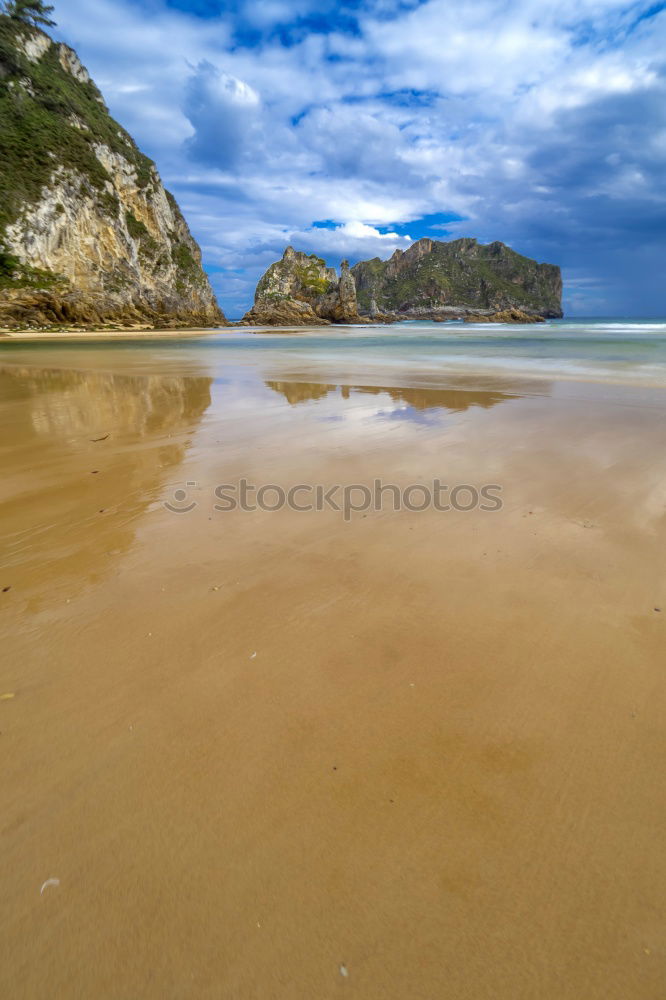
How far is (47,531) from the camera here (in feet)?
9.95

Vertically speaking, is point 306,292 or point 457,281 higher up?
point 457,281

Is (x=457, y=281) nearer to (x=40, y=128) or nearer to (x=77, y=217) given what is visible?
(x=40, y=128)

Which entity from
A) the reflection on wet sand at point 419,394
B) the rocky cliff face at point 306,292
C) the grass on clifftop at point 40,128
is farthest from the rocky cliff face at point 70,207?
the reflection on wet sand at point 419,394

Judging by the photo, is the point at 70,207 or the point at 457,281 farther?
the point at 457,281

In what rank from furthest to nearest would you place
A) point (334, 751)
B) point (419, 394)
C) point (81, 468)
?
point (419, 394) → point (81, 468) → point (334, 751)

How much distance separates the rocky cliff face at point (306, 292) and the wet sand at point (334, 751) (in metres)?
102

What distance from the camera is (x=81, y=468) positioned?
4301 mm

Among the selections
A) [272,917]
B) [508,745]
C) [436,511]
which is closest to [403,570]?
[436,511]

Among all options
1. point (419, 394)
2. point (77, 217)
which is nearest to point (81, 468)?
point (419, 394)

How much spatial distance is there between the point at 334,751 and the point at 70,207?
5799 centimetres

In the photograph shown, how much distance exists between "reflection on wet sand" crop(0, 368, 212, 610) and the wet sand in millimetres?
39

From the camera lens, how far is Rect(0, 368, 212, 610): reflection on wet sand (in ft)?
9.00

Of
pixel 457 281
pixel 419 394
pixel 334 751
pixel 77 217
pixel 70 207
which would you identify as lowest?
pixel 334 751

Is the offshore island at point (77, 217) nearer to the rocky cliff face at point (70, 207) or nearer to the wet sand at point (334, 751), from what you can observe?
the rocky cliff face at point (70, 207)
